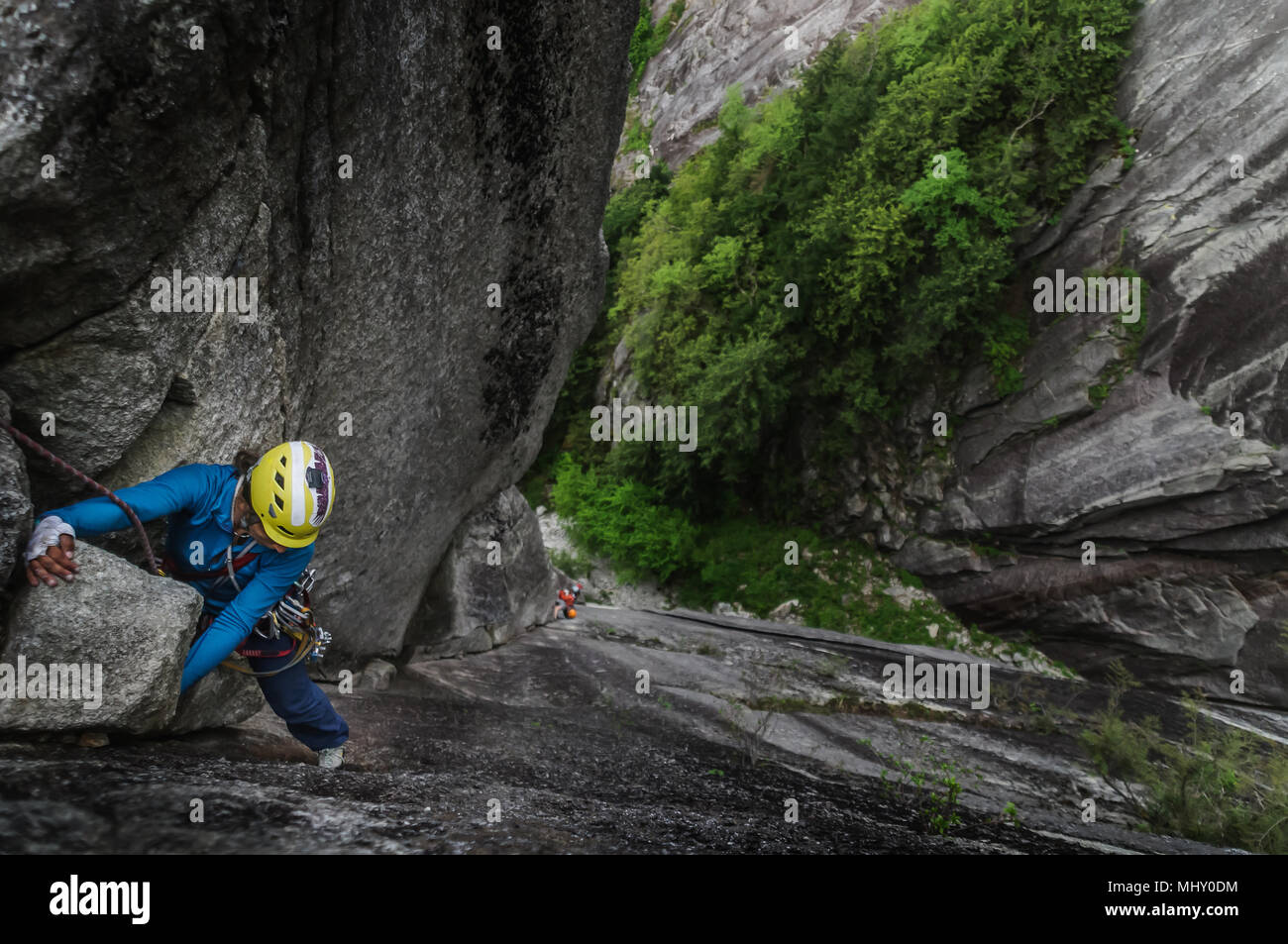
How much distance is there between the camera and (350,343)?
581 cm

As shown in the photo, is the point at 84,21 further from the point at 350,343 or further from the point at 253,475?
the point at 350,343

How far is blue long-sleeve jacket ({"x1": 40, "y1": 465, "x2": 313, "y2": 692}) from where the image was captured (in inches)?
145

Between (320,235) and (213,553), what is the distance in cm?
242

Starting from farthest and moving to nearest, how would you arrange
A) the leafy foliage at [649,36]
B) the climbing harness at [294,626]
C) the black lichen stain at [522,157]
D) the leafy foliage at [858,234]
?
1. the leafy foliage at [649,36]
2. the leafy foliage at [858,234]
3. the black lichen stain at [522,157]
4. the climbing harness at [294,626]

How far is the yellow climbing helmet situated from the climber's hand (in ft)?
2.67

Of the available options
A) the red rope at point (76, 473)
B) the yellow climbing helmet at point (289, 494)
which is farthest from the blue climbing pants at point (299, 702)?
the red rope at point (76, 473)

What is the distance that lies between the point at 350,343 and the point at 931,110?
15695 mm

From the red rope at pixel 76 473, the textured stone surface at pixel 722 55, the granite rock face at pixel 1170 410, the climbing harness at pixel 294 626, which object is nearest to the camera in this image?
the red rope at pixel 76 473

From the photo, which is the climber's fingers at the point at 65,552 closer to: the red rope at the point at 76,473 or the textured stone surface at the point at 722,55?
the red rope at the point at 76,473

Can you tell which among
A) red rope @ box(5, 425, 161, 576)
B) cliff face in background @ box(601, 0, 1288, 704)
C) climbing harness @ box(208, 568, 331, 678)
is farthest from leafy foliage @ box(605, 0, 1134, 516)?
red rope @ box(5, 425, 161, 576)

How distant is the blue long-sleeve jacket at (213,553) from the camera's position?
12.1 feet

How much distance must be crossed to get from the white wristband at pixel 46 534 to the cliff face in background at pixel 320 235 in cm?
7

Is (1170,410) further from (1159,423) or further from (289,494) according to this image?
(289,494)

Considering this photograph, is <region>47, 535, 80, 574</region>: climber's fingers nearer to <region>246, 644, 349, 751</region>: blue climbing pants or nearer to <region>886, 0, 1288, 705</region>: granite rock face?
<region>246, 644, 349, 751</region>: blue climbing pants
